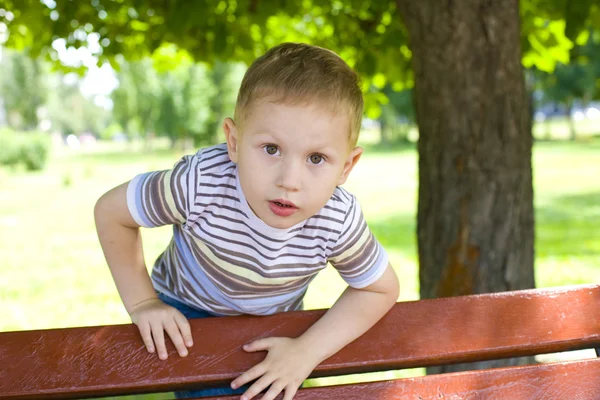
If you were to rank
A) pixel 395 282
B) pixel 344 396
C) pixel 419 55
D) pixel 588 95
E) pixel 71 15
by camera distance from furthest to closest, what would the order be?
pixel 588 95
pixel 71 15
pixel 419 55
pixel 395 282
pixel 344 396

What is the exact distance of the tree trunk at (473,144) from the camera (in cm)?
288

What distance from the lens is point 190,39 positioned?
4.32 meters

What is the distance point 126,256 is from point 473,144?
1.76 metres

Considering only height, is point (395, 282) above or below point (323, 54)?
below

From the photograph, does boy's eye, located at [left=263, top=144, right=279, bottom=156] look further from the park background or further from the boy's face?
the park background

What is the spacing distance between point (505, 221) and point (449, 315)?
4.91 ft

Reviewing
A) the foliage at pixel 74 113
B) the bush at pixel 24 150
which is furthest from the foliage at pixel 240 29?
the foliage at pixel 74 113

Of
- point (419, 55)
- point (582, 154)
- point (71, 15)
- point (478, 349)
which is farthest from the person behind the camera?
point (582, 154)

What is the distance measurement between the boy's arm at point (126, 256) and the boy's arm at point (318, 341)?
0.22m

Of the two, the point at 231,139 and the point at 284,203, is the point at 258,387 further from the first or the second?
the point at 231,139

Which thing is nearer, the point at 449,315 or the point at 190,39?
the point at 449,315

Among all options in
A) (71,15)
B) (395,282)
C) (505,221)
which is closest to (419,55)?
(505,221)

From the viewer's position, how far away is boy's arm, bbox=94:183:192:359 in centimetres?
162

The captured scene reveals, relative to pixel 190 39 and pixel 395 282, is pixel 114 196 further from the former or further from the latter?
pixel 190 39
